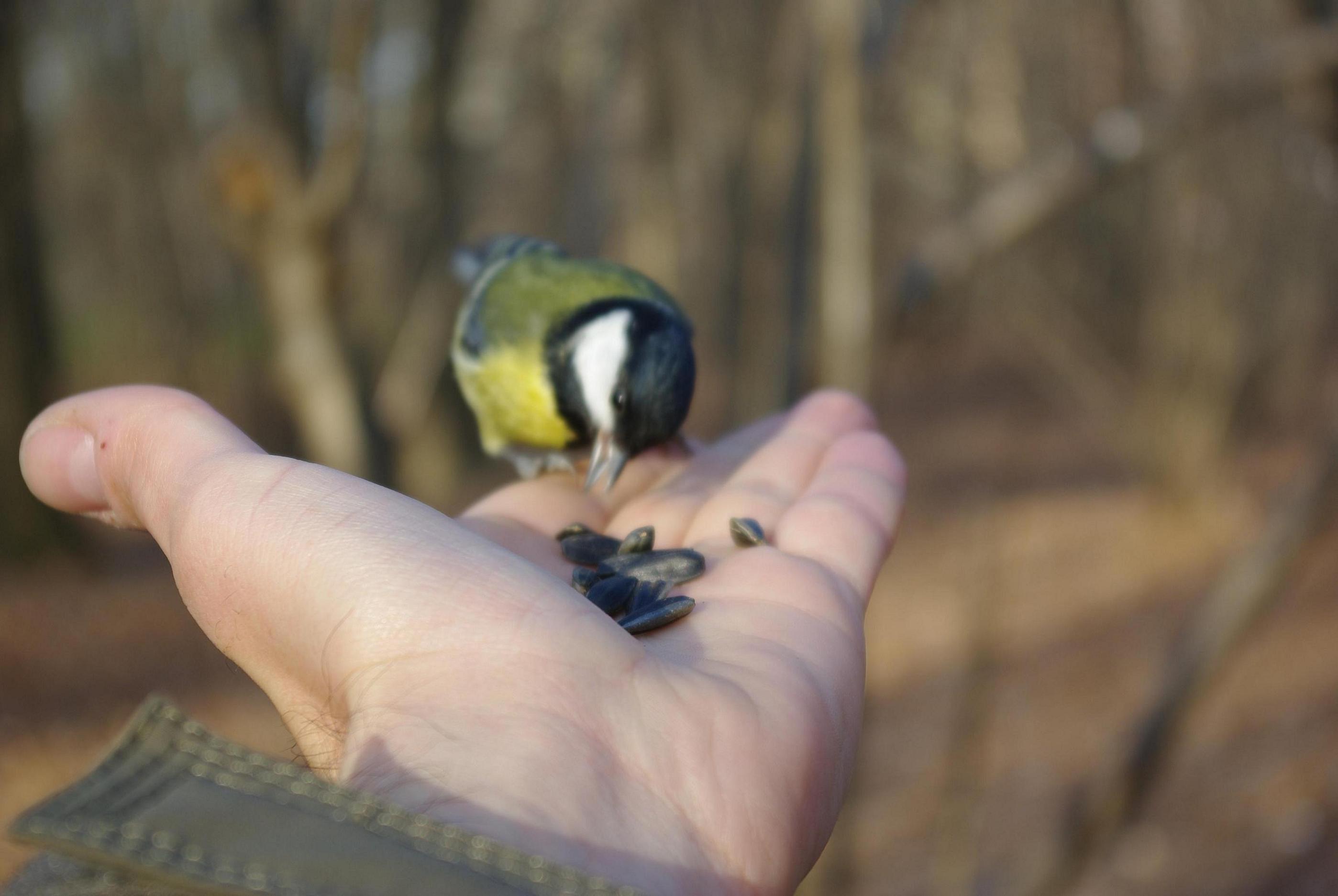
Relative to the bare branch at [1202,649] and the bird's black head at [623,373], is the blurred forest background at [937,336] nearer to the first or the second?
the bare branch at [1202,649]

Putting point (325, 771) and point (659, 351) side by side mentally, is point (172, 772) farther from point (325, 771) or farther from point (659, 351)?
point (659, 351)

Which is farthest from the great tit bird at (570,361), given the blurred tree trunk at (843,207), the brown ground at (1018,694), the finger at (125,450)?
the brown ground at (1018,694)

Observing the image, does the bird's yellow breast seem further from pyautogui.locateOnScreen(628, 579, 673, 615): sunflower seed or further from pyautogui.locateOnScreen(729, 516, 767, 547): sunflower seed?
pyautogui.locateOnScreen(628, 579, 673, 615): sunflower seed

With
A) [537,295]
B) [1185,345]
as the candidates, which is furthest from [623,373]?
[1185,345]

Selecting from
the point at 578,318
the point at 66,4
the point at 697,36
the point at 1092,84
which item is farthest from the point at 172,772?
the point at 66,4

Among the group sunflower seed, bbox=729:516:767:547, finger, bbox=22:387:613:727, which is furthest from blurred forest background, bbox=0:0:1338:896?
finger, bbox=22:387:613:727

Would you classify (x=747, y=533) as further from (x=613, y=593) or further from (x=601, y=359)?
(x=601, y=359)
